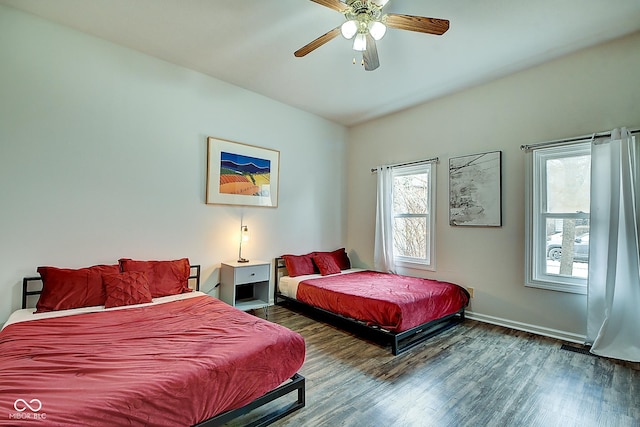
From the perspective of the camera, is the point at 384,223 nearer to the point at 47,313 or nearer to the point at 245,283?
the point at 245,283

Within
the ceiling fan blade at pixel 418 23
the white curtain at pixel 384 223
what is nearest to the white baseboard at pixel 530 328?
the white curtain at pixel 384 223

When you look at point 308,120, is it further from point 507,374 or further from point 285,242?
point 507,374

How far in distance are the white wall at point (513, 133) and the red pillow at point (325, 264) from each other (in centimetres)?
137

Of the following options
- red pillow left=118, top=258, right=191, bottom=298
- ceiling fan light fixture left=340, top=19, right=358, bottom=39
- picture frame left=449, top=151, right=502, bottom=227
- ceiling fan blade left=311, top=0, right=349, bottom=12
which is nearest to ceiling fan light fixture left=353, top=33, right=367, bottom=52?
ceiling fan light fixture left=340, top=19, right=358, bottom=39

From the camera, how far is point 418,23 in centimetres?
207

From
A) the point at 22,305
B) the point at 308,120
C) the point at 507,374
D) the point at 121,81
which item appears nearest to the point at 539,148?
the point at 507,374

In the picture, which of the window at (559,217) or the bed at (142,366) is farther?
the window at (559,217)

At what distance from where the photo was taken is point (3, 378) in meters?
1.35

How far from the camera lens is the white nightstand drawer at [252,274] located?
3.51 m

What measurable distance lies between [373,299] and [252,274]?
152 centimetres

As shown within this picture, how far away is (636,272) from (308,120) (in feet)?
13.8

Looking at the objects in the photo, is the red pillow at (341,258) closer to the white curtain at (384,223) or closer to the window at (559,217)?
the white curtain at (384,223)

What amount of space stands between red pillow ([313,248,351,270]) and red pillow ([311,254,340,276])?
7.0 inches

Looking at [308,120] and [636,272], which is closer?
[636,272]
